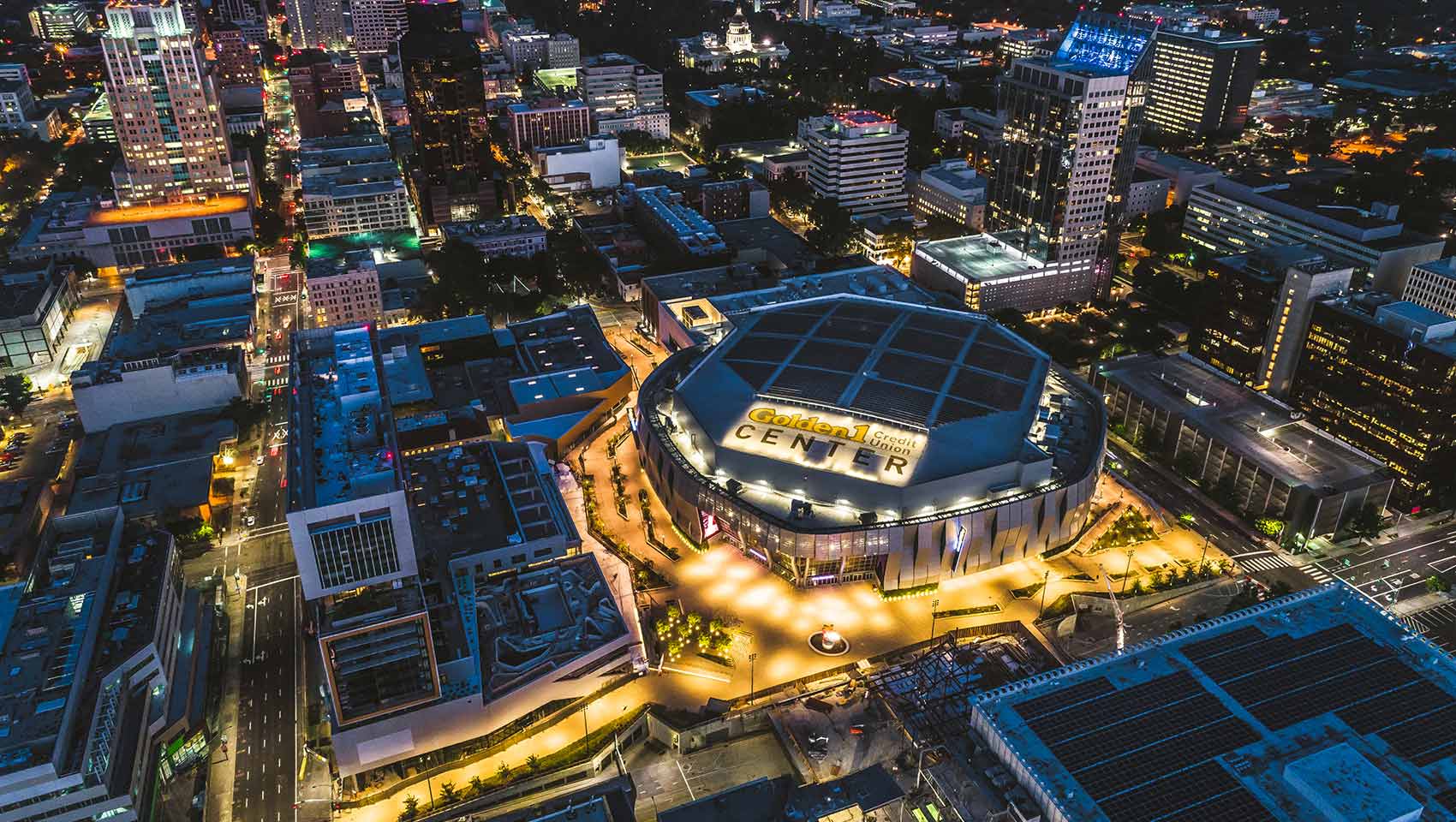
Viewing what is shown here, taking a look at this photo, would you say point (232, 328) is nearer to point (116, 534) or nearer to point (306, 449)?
point (116, 534)

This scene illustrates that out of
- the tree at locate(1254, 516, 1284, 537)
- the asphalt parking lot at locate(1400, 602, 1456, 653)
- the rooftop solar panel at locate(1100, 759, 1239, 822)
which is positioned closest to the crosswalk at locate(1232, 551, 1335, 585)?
the tree at locate(1254, 516, 1284, 537)

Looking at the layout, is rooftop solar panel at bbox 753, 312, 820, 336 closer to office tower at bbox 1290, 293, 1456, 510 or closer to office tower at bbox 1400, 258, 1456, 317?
office tower at bbox 1290, 293, 1456, 510

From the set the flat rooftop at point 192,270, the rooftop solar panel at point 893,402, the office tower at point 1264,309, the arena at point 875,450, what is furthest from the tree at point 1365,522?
the flat rooftop at point 192,270

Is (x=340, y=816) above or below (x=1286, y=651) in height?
below

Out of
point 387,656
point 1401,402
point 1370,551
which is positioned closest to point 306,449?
point 387,656

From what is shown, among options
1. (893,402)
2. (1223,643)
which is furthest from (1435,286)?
(1223,643)

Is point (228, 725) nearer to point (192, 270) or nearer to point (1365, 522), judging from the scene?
point (192, 270)
